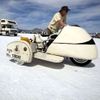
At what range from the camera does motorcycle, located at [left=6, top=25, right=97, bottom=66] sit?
4.80 m

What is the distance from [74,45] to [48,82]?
5.01 ft

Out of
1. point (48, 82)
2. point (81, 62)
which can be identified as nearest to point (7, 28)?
point (81, 62)

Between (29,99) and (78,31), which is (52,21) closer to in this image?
(78,31)

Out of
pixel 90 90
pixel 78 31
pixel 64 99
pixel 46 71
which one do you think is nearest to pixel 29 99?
pixel 64 99

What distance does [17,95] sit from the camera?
3.00 m

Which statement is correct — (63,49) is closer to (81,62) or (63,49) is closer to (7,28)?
(81,62)

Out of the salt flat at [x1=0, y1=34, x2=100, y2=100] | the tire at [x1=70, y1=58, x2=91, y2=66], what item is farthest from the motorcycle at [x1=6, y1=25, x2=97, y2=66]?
the salt flat at [x1=0, y1=34, x2=100, y2=100]

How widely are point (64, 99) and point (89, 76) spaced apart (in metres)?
1.55

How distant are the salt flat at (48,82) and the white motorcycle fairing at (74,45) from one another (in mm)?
407

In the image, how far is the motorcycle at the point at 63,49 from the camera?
480 centimetres

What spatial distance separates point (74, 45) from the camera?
15.9ft

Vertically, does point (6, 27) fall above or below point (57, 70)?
above

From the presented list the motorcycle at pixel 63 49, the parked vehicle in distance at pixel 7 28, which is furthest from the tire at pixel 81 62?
the parked vehicle in distance at pixel 7 28

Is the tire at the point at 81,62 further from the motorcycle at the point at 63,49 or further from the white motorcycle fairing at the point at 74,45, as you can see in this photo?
the white motorcycle fairing at the point at 74,45
